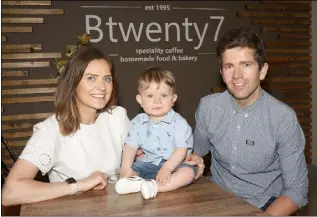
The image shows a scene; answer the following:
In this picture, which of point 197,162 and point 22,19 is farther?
point 22,19

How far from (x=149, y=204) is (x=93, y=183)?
35cm

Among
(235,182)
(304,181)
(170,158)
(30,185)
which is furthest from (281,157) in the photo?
(30,185)

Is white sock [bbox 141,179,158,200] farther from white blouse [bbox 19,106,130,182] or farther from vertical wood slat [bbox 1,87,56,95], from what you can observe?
vertical wood slat [bbox 1,87,56,95]

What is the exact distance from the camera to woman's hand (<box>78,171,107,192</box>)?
175cm

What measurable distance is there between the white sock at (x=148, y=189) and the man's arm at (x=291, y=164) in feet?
2.59

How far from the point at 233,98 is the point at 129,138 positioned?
77cm

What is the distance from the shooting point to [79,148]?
6.61 feet

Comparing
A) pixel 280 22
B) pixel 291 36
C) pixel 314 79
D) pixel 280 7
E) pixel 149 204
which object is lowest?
pixel 149 204

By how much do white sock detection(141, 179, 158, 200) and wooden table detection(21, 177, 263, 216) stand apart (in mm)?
23

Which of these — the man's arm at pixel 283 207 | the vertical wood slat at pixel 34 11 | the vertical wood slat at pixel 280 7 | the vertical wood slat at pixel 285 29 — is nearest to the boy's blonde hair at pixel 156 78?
the man's arm at pixel 283 207

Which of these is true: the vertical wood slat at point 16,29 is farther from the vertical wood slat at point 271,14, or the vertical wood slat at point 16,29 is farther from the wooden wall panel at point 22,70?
the vertical wood slat at point 271,14

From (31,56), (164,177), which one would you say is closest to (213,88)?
(31,56)

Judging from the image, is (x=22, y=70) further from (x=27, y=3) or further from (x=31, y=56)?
(x=27, y=3)

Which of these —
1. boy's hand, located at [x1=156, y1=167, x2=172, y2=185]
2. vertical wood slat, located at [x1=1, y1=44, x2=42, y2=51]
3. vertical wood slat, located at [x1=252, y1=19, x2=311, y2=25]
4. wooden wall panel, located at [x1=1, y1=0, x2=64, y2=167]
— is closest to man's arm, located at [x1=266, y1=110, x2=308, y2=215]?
boy's hand, located at [x1=156, y1=167, x2=172, y2=185]
